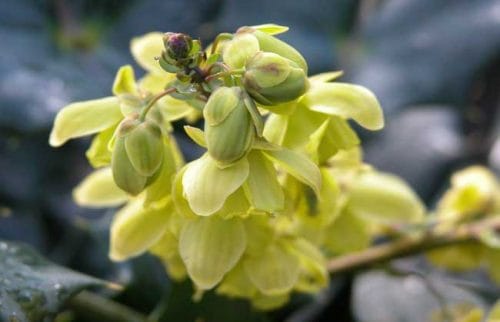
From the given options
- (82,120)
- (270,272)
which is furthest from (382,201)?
(82,120)

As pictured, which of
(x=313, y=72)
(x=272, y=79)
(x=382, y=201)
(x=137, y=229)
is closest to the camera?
(x=272, y=79)

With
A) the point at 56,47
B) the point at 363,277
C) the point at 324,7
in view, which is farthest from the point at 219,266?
the point at 324,7

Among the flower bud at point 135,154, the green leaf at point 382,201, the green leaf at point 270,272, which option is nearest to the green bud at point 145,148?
the flower bud at point 135,154

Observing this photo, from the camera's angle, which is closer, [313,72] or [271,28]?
[271,28]

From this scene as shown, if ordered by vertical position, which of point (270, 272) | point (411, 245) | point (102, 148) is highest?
point (102, 148)

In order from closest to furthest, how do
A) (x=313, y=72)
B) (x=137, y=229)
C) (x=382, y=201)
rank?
(x=137, y=229), (x=382, y=201), (x=313, y=72)

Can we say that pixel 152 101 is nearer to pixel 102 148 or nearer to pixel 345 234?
pixel 102 148

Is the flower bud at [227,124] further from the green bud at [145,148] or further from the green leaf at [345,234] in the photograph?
the green leaf at [345,234]
